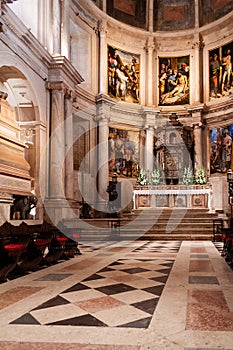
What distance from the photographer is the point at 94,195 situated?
18734 millimetres

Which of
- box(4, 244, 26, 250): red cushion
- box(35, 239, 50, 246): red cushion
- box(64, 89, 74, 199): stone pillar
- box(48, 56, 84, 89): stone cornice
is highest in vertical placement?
box(48, 56, 84, 89): stone cornice

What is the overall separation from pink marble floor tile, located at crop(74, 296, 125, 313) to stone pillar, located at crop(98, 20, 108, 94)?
1660cm

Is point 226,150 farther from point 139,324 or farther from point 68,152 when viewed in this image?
point 139,324

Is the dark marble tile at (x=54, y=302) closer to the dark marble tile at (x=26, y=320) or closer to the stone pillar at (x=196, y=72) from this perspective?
the dark marble tile at (x=26, y=320)

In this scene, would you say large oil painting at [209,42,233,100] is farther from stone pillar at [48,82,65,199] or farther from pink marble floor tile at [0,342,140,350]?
pink marble floor tile at [0,342,140,350]

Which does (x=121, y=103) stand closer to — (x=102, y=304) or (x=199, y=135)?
(x=199, y=135)

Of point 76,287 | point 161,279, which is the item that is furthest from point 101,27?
point 76,287

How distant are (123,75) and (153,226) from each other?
400 inches

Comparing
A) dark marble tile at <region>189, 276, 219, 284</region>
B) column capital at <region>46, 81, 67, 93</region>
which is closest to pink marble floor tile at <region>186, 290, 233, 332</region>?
dark marble tile at <region>189, 276, 219, 284</region>

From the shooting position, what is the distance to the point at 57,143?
13852 mm

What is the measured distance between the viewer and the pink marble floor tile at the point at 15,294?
12.7ft

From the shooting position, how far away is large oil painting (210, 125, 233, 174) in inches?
773

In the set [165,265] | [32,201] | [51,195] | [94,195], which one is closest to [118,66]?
[94,195]

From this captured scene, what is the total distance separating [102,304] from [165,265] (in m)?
2.90
